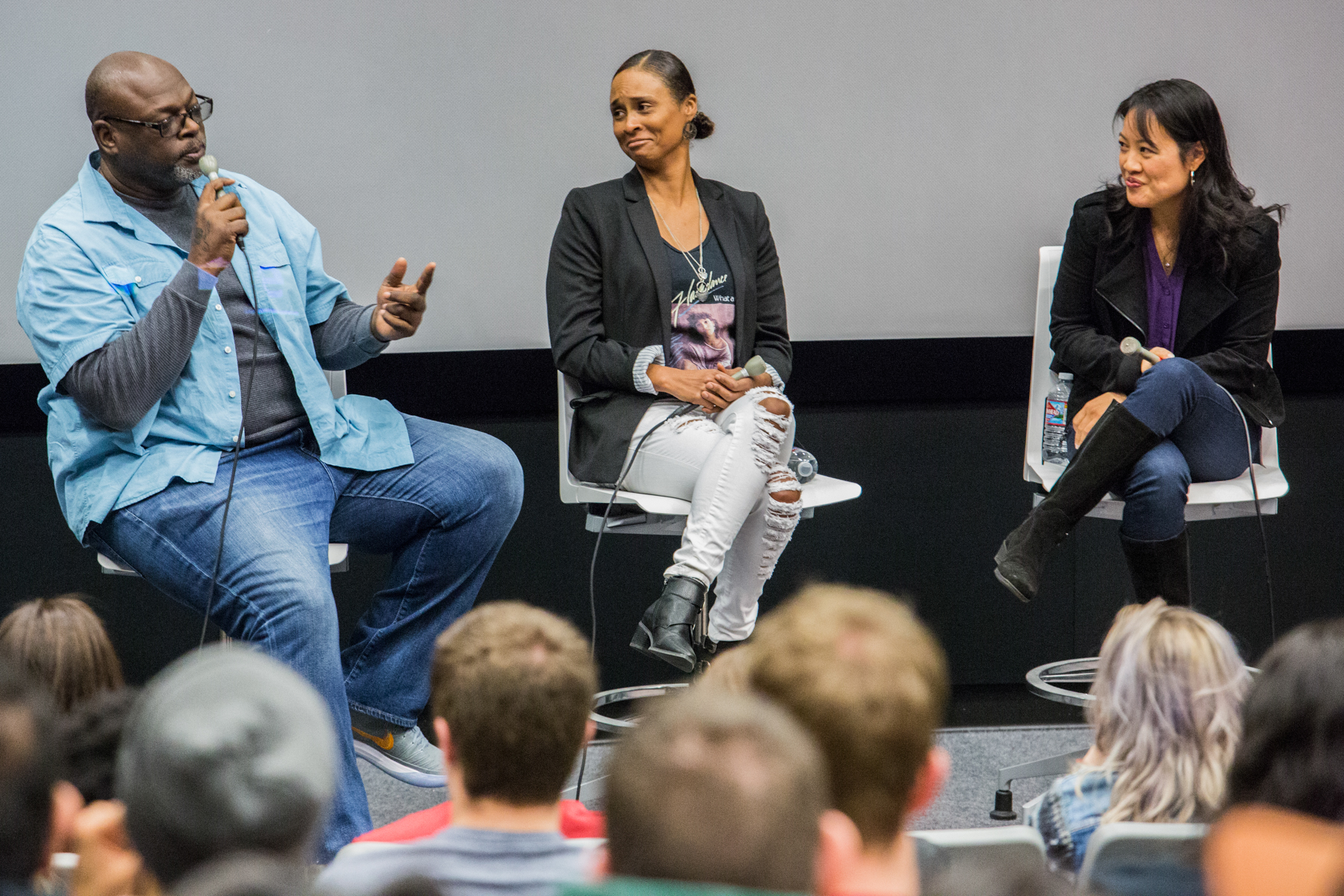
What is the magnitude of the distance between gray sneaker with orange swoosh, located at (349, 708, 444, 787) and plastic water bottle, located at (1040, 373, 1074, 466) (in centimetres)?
143

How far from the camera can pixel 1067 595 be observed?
3.35 metres

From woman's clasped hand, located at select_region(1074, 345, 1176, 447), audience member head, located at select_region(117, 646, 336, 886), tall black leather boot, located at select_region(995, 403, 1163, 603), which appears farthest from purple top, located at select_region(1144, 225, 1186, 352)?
audience member head, located at select_region(117, 646, 336, 886)

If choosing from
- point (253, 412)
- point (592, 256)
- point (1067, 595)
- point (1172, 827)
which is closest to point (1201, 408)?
point (1067, 595)

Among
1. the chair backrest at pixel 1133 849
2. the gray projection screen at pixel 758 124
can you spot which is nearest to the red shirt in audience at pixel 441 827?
the chair backrest at pixel 1133 849

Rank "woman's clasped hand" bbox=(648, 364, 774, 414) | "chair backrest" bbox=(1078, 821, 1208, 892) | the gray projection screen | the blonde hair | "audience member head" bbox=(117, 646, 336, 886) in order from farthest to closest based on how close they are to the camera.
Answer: the gray projection screen, "woman's clasped hand" bbox=(648, 364, 774, 414), the blonde hair, "chair backrest" bbox=(1078, 821, 1208, 892), "audience member head" bbox=(117, 646, 336, 886)

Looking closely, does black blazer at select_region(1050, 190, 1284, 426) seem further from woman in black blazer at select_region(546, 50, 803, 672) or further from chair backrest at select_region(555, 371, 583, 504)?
chair backrest at select_region(555, 371, 583, 504)

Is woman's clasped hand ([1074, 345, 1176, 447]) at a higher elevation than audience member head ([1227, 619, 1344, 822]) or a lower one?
higher

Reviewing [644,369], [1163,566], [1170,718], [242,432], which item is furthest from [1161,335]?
[242,432]

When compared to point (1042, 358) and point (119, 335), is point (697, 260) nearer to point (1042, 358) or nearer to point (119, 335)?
point (1042, 358)

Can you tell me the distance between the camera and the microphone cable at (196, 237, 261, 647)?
2.12 metres

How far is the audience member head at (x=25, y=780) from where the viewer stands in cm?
86

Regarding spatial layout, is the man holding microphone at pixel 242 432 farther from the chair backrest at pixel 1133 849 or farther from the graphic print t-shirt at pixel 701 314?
the chair backrest at pixel 1133 849

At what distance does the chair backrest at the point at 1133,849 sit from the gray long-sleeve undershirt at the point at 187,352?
5.38ft

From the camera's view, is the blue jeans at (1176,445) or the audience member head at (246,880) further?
the blue jeans at (1176,445)
